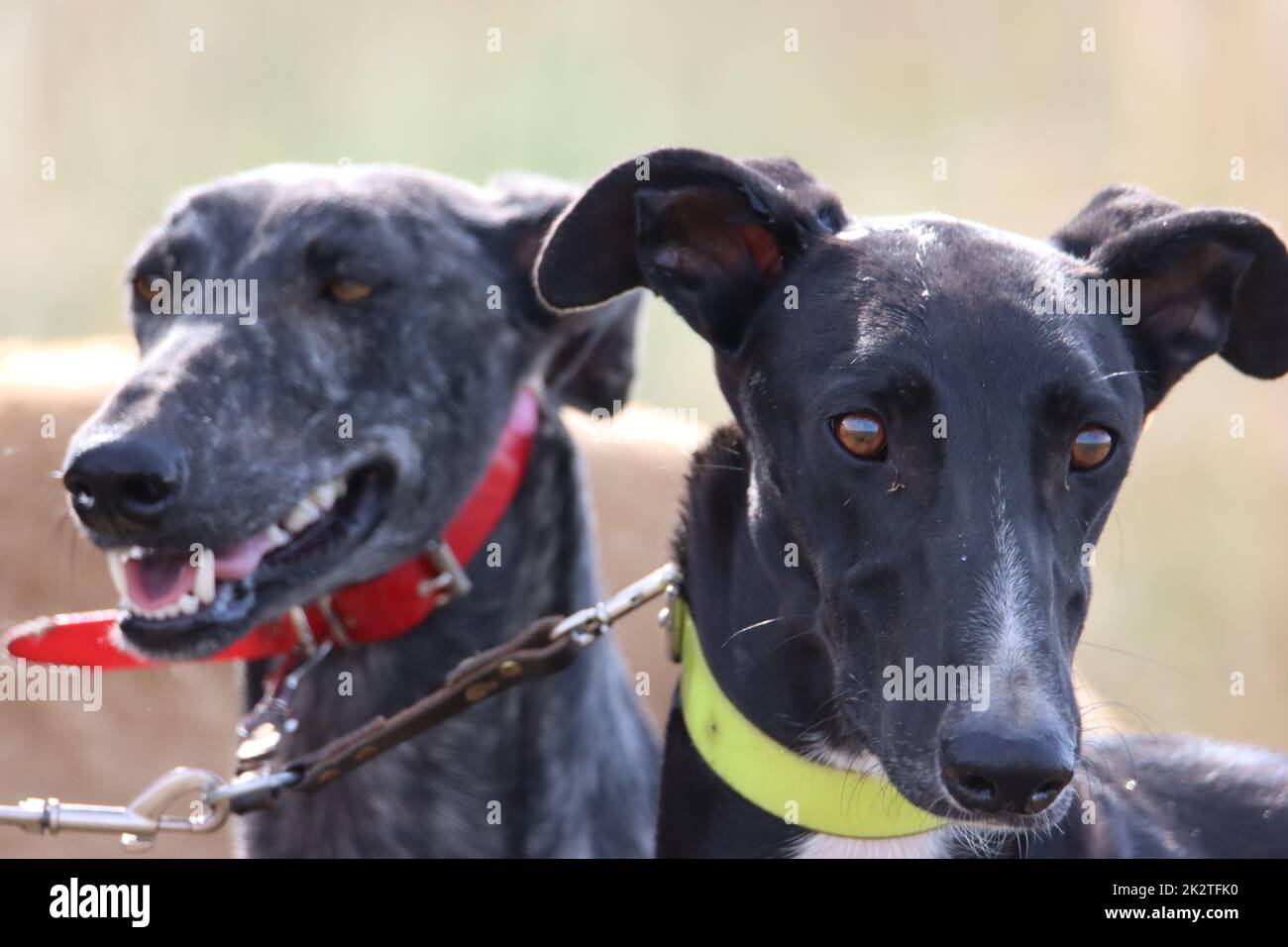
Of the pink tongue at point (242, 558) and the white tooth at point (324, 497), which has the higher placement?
the white tooth at point (324, 497)

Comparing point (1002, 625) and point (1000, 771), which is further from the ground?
point (1002, 625)

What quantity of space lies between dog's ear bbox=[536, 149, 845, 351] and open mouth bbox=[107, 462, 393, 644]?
1.04 metres

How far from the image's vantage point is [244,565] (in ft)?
12.0

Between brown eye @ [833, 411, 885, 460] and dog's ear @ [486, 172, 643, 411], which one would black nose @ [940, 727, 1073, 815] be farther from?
dog's ear @ [486, 172, 643, 411]

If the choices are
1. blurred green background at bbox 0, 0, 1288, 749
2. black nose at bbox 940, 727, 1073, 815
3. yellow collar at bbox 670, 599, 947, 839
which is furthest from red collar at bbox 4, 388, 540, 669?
blurred green background at bbox 0, 0, 1288, 749

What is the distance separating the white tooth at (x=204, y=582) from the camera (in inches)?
141

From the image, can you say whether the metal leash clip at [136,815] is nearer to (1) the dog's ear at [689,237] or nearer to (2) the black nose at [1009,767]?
(1) the dog's ear at [689,237]

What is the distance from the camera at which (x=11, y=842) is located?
545 centimetres

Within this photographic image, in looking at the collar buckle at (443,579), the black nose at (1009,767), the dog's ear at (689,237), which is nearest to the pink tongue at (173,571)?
the collar buckle at (443,579)

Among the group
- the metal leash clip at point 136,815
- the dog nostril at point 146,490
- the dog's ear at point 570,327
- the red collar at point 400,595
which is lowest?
the metal leash clip at point 136,815

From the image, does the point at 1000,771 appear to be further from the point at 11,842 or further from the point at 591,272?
the point at 11,842
